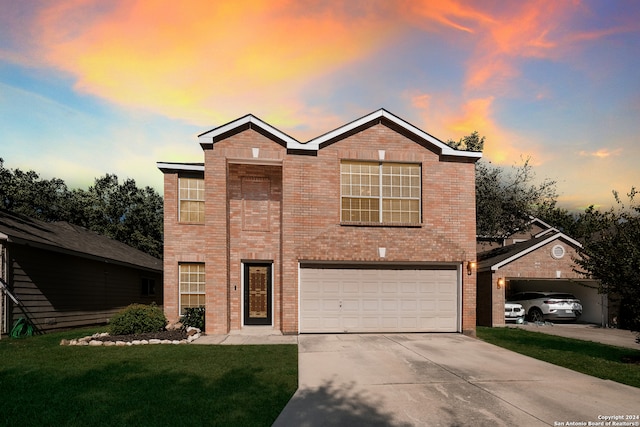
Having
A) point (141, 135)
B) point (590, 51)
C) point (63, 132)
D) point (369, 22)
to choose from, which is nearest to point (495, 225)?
point (590, 51)

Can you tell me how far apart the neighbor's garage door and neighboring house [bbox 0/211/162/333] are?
9.94 meters

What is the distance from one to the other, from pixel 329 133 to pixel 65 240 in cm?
1267

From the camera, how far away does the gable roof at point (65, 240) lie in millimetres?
13511

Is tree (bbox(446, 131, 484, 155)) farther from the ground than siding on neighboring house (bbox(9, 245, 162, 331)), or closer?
farther from the ground

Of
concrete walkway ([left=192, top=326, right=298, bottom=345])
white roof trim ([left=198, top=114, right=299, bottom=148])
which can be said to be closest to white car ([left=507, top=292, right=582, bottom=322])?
concrete walkway ([left=192, top=326, right=298, bottom=345])

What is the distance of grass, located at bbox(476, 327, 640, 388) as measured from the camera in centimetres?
858

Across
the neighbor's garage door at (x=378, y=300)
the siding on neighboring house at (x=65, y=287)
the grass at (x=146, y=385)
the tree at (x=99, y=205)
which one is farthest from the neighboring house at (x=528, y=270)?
the tree at (x=99, y=205)

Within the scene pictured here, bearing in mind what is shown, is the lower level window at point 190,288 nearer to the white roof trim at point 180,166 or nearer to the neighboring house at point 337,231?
the neighboring house at point 337,231

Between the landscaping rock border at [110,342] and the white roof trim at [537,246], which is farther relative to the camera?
the white roof trim at [537,246]

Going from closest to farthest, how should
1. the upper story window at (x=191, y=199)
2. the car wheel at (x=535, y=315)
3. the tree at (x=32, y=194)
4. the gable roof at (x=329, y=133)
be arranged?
the gable roof at (x=329, y=133)
the upper story window at (x=191, y=199)
the car wheel at (x=535, y=315)
the tree at (x=32, y=194)

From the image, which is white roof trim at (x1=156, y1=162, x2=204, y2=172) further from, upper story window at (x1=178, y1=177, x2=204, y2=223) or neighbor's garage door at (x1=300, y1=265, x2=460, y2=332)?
neighbor's garage door at (x1=300, y1=265, x2=460, y2=332)

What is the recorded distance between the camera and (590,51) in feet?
43.7

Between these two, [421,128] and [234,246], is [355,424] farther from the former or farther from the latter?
[421,128]

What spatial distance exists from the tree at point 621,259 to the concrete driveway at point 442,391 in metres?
3.05
